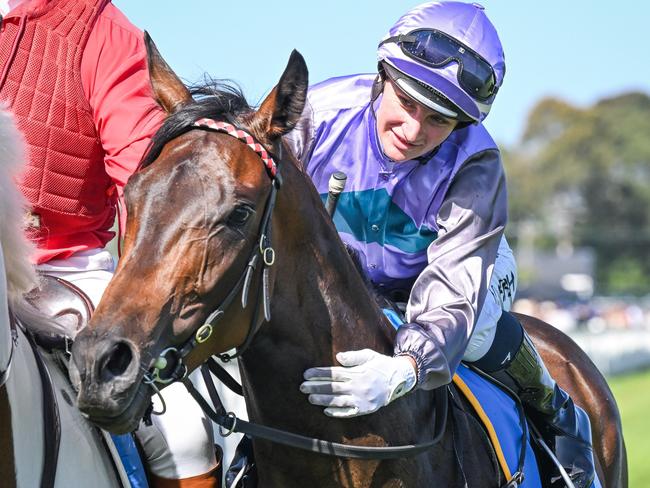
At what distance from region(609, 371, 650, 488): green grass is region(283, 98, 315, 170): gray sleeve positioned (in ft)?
32.4

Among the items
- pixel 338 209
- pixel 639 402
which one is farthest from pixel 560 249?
pixel 338 209

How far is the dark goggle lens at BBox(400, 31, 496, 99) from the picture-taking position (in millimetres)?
4016

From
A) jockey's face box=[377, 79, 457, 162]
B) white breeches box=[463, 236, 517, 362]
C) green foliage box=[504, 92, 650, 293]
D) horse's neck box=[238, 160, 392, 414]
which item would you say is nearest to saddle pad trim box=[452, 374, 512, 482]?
white breeches box=[463, 236, 517, 362]

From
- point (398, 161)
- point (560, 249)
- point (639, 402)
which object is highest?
point (398, 161)

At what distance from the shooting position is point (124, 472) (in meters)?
3.92

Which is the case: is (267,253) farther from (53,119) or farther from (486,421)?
(486,421)

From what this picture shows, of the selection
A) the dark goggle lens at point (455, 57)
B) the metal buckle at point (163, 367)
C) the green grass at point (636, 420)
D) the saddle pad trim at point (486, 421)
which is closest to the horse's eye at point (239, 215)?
the metal buckle at point (163, 367)

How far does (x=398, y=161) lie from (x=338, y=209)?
1.20ft

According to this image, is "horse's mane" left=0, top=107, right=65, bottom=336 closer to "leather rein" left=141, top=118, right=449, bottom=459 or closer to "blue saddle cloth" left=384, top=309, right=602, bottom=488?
"leather rein" left=141, top=118, right=449, bottom=459

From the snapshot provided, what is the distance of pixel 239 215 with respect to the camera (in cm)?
323

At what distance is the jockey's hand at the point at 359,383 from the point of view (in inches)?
→ 138

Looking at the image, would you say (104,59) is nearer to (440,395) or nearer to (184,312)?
(184,312)

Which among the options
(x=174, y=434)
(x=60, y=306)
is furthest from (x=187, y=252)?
(x=174, y=434)

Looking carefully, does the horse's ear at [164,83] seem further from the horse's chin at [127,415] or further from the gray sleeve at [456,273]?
the gray sleeve at [456,273]
